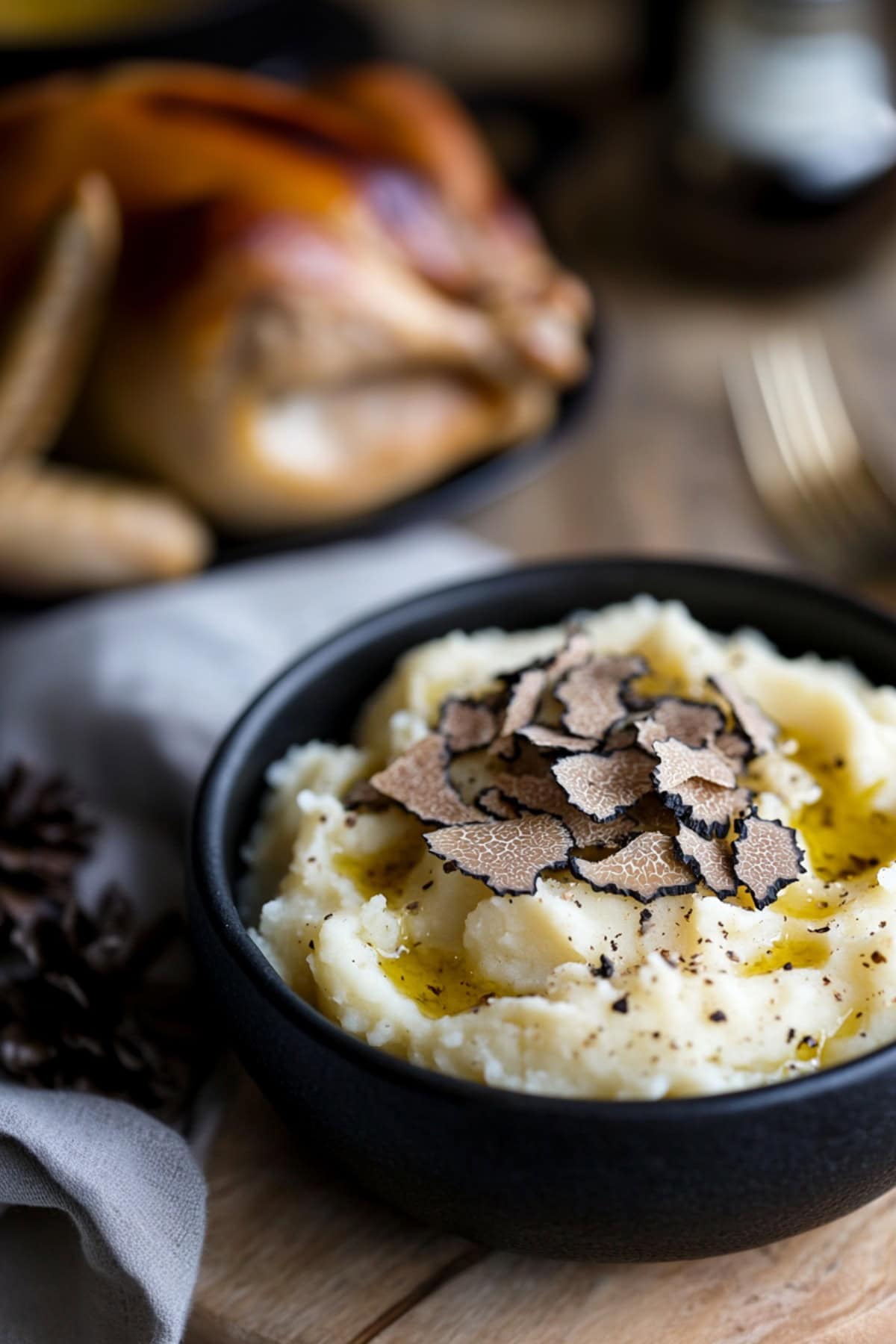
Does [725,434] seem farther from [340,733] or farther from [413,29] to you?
[413,29]

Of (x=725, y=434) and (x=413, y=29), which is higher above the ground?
(x=413, y=29)

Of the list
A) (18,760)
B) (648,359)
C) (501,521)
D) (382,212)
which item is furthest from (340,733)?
(648,359)

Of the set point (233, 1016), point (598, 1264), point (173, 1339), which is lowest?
point (173, 1339)

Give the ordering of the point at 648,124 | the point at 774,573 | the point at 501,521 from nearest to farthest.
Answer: the point at 774,573 → the point at 501,521 → the point at 648,124

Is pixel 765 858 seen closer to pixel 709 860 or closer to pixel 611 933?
pixel 709 860

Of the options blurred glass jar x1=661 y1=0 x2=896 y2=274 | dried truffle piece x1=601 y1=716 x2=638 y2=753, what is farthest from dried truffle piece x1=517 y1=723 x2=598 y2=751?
blurred glass jar x1=661 y1=0 x2=896 y2=274

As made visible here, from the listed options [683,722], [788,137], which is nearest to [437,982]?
[683,722]

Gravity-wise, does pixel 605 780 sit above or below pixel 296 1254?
above

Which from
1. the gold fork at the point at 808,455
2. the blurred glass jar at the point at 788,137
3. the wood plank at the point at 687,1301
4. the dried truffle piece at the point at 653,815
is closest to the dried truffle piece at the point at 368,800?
the dried truffle piece at the point at 653,815
